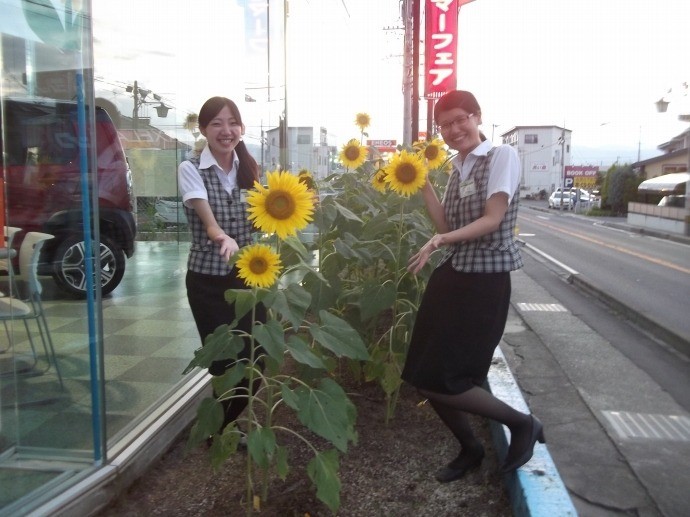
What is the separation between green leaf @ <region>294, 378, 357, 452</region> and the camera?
2.28 metres

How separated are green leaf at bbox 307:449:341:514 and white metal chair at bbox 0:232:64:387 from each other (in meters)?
1.24

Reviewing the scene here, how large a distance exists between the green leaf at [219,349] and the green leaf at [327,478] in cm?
50

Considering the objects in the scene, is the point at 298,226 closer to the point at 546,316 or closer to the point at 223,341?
the point at 223,341

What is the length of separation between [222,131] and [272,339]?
104 cm

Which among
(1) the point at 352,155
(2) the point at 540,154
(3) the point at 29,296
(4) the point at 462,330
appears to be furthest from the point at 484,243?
(2) the point at 540,154

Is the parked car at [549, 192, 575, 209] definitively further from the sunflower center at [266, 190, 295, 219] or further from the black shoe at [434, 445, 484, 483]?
the sunflower center at [266, 190, 295, 219]

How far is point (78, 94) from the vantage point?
2.60m

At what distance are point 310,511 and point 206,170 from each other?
1.51 meters

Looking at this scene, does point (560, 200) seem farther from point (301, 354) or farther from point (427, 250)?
point (301, 354)

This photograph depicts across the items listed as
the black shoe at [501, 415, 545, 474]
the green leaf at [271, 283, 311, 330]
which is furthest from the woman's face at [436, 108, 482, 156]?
the black shoe at [501, 415, 545, 474]

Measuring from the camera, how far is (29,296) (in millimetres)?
2609

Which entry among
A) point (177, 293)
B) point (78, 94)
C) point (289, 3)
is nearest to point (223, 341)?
point (78, 94)

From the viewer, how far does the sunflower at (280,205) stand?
7.66 feet

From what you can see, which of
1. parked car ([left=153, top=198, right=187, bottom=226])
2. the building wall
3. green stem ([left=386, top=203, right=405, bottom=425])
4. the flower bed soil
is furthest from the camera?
the building wall
